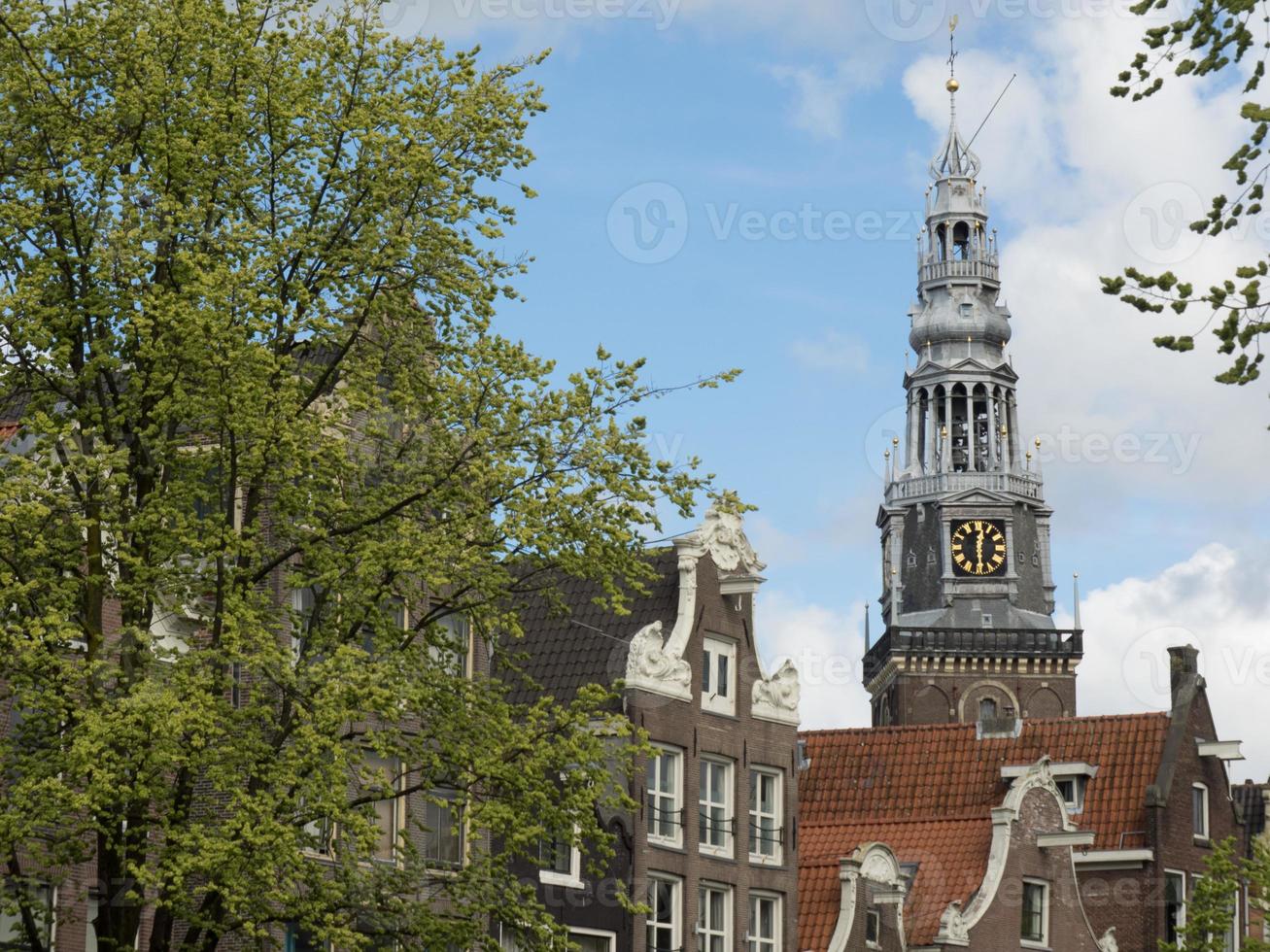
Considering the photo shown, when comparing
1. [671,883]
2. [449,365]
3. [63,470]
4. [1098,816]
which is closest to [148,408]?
[63,470]

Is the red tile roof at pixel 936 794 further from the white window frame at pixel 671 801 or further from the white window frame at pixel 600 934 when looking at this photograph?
the white window frame at pixel 600 934

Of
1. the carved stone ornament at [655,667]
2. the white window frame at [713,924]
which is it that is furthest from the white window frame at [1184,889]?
the carved stone ornament at [655,667]

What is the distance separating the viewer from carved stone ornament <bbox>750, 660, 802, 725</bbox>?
146ft

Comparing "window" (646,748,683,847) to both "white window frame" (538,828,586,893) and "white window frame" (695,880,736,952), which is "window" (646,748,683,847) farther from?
"white window frame" (538,828,586,893)

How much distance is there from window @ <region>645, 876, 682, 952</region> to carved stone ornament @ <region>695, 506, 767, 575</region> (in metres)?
6.09

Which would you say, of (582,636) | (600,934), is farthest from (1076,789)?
(600,934)

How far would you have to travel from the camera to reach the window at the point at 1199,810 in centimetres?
5791

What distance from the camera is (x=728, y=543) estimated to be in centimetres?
4456

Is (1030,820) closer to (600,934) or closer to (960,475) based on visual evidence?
(600,934)

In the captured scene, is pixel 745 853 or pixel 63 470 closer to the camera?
pixel 63 470

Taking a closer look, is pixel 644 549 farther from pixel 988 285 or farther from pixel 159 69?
pixel 988 285

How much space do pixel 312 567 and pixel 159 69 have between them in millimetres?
5748

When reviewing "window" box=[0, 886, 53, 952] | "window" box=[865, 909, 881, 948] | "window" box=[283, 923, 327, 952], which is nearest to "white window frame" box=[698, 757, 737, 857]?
"window" box=[865, 909, 881, 948]

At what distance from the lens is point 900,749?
55781 mm
